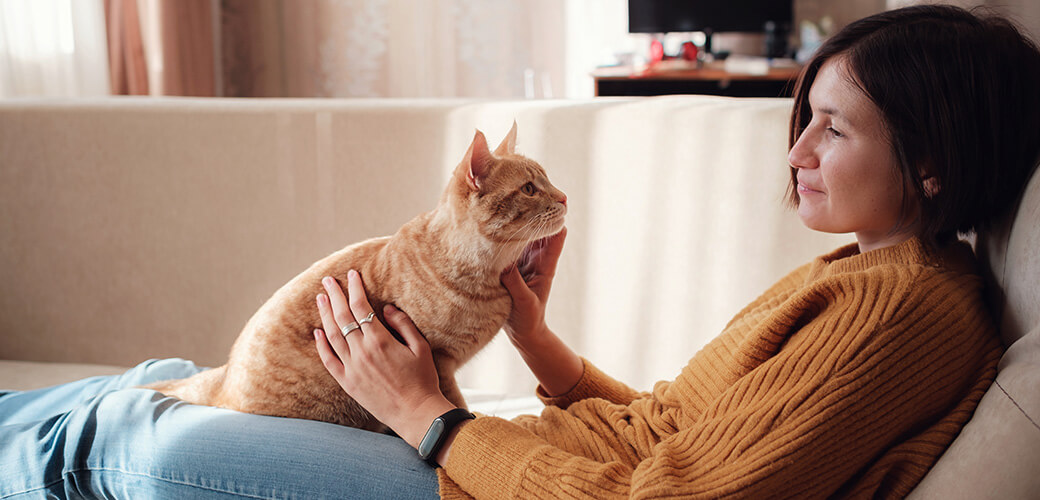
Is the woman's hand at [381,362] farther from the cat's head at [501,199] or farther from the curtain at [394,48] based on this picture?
the curtain at [394,48]

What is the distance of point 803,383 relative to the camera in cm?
71

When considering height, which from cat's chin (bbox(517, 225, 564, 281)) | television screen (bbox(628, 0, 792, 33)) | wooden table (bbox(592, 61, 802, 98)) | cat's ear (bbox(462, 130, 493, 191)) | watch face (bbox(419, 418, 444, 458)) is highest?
television screen (bbox(628, 0, 792, 33))

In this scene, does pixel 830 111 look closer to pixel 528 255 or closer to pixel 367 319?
pixel 528 255

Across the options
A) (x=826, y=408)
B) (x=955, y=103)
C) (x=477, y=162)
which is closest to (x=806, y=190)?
(x=955, y=103)

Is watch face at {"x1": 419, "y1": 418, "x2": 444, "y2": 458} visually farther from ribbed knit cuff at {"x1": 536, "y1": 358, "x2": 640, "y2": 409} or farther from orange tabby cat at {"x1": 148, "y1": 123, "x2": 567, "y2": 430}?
ribbed knit cuff at {"x1": 536, "y1": 358, "x2": 640, "y2": 409}

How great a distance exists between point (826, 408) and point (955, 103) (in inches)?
14.0

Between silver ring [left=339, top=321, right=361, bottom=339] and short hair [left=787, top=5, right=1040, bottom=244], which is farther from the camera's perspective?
silver ring [left=339, top=321, right=361, bottom=339]

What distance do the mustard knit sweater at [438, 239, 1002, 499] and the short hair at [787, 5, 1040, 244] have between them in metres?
0.08

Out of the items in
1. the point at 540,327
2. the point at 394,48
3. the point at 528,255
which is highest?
the point at 394,48

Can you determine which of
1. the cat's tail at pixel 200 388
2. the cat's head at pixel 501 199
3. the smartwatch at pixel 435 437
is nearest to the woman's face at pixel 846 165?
the cat's head at pixel 501 199

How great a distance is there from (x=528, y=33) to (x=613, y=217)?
295 cm

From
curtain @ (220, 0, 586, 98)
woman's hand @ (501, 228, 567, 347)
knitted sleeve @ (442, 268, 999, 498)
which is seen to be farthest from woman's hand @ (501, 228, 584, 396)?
curtain @ (220, 0, 586, 98)

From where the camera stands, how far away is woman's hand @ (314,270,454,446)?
3.09 feet

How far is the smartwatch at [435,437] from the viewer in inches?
34.6
